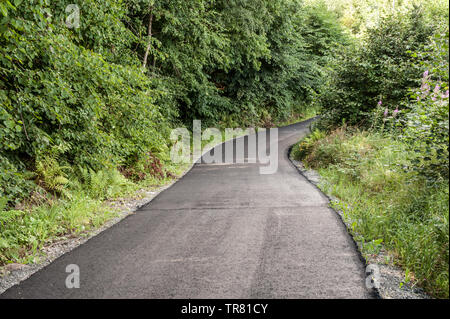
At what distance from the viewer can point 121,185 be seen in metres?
8.70

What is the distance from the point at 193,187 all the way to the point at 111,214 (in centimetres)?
311

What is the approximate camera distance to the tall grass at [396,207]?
3932 mm

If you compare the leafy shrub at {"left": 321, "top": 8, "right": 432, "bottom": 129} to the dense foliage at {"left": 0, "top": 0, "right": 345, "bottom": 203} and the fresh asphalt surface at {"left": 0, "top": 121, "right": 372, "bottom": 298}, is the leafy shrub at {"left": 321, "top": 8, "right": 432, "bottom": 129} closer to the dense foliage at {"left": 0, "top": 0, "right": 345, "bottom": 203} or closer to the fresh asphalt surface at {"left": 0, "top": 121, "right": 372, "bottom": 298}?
the dense foliage at {"left": 0, "top": 0, "right": 345, "bottom": 203}

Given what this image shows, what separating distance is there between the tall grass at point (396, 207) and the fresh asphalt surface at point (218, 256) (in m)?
0.51

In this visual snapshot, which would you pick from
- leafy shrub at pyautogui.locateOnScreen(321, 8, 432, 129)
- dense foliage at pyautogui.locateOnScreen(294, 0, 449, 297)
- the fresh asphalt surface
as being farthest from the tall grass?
leafy shrub at pyautogui.locateOnScreen(321, 8, 432, 129)

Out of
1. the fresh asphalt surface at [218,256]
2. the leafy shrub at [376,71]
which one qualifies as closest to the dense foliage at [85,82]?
the fresh asphalt surface at [218,256]

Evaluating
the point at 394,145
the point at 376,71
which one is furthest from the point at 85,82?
the point at 376,71

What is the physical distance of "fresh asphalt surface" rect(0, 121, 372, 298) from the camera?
149 inches

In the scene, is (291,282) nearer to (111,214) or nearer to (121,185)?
(111,214)

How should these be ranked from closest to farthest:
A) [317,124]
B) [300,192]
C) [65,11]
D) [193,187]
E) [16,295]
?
1. [16,295]
2. [65,11]
3. [300,192]
4. [193,187]
5. [317,124]

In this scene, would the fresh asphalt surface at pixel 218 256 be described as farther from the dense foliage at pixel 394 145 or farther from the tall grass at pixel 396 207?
the dense foliage at pixel 394 145

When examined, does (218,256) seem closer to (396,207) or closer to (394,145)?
(396,207)

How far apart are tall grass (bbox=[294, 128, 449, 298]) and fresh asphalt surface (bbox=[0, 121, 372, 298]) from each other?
1.66 feet

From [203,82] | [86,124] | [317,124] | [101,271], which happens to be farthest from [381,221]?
[203,82]
